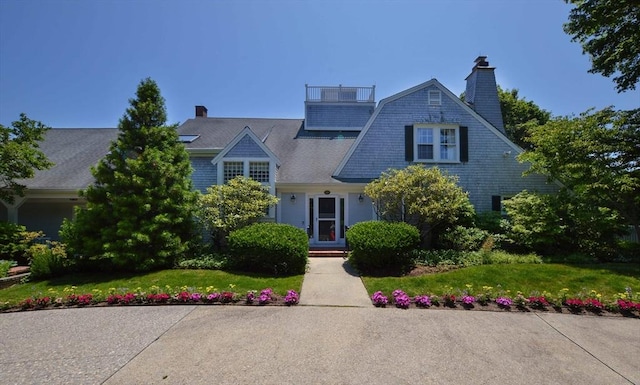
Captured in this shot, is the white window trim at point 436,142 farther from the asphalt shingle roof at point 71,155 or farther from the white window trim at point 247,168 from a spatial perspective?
the asphalt shingle roof at point 71,155

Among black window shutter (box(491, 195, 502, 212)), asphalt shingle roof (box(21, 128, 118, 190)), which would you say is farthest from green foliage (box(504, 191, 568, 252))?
asphalt shingle roof (box(21, 128, 118, 190))

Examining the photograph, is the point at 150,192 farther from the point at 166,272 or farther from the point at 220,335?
the point at 220,335

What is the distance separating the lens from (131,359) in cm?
448

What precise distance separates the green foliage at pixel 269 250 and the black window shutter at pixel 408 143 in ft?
22.4

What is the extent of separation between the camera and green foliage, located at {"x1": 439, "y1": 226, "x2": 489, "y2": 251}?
458 inches

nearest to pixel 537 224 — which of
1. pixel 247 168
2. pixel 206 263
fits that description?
pixel 247 168

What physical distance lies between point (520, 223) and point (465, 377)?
946cm

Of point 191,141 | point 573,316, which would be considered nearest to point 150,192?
point 191,141

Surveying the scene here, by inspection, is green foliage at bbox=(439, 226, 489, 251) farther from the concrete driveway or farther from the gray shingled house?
the concrete driveway

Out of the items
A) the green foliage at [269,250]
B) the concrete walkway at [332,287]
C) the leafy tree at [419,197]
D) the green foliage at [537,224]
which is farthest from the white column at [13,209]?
the green foliage at [537,224]

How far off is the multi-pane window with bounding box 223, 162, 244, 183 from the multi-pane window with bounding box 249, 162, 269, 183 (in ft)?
1.37

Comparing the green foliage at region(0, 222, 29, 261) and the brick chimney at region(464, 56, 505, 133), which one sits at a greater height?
the brick chimney at region(464, 56, 505, 133)

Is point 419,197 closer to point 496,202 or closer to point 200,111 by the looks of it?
point 496,202

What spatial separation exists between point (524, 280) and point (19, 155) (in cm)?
1700
